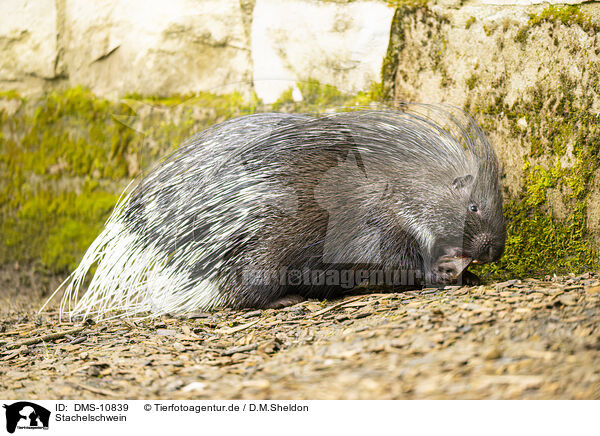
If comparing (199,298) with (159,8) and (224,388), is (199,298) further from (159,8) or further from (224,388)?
(159,8)

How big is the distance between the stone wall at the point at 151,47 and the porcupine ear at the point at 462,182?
45.9 inches

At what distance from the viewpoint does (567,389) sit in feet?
4.44

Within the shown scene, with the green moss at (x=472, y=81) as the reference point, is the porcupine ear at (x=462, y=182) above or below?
below

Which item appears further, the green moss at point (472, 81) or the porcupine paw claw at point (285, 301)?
the green moss at point (472, 81)

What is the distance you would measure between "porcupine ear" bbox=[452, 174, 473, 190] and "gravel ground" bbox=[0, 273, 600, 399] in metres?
0.53

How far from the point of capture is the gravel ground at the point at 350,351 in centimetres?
145

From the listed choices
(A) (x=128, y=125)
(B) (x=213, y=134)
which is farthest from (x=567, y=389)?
(A) (x=128, y=125)

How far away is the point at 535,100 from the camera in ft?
8.86

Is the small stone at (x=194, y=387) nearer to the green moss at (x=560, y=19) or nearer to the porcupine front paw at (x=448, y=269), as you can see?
the porcupine front paw at (x=448, y=269)

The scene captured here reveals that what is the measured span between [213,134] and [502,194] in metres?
1.53

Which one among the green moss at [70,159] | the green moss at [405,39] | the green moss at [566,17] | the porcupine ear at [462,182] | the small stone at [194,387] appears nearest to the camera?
the small stone at [194,387]

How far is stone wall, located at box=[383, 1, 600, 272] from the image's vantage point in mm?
2566

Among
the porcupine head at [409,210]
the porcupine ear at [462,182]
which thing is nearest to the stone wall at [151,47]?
the porcupine head at [409,210]

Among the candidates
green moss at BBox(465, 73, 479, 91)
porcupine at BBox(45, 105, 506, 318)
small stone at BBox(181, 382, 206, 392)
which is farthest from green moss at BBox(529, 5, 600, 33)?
small stone at BBox(181, 382, 206, 392)
